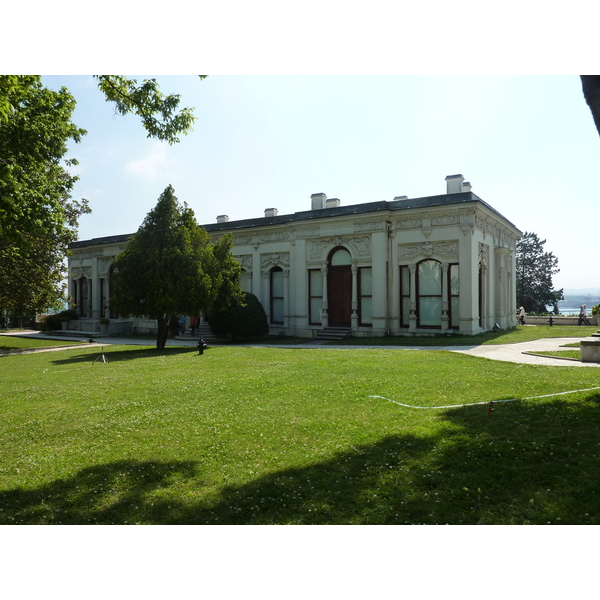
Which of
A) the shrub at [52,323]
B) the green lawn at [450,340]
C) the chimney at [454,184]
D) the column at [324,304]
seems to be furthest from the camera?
the shrub at [52,323]

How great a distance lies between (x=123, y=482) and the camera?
16.6ft

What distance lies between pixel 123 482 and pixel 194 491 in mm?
948

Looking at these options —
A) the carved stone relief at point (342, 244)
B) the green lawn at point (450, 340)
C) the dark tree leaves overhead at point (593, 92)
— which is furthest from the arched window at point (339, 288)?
the dark tree leaves overhead at point (593, 92)

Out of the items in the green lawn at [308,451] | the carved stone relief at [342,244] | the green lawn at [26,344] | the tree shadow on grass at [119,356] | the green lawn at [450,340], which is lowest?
the green lawn at [26,344]

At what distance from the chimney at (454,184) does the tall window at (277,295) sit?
37.0ft

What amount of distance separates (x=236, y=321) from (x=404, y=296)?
31.0 ft

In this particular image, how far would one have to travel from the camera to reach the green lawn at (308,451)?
430cm

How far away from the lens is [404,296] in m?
24.0

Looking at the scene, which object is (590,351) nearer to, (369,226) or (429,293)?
(429,293)

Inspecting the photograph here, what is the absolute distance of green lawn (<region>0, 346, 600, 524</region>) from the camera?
4305mm

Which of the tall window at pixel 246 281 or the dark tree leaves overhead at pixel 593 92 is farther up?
the dark tree leaves overhead at pixel 593 92

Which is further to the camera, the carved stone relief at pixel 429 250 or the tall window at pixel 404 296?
the tall window at pixel 404 296

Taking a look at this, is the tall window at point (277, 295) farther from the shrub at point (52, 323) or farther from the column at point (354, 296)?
the shrub at point (52, 323)

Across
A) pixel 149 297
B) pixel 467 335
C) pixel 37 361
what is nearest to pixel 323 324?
pixel 467 335
